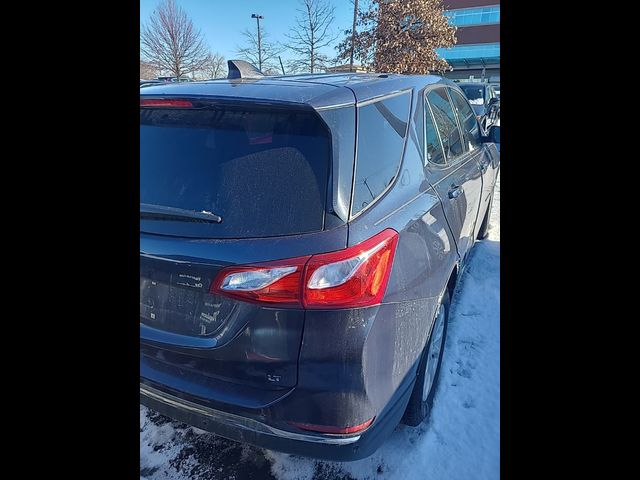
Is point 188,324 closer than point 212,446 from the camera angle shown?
Yes

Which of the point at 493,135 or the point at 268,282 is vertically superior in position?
the point at 493,135

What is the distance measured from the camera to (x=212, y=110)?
1.54m

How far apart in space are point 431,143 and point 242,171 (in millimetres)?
1267

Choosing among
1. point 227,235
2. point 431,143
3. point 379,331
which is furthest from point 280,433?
point 431,143

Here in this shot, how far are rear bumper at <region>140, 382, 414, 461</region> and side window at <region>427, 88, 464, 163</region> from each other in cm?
171

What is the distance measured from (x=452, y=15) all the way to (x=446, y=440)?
16.8m

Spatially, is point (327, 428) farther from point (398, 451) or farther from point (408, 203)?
point (408, 203)

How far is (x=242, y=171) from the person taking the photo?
4.68 ft

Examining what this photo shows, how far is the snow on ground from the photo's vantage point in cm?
181

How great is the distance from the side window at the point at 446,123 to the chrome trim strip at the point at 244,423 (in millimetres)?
1841
